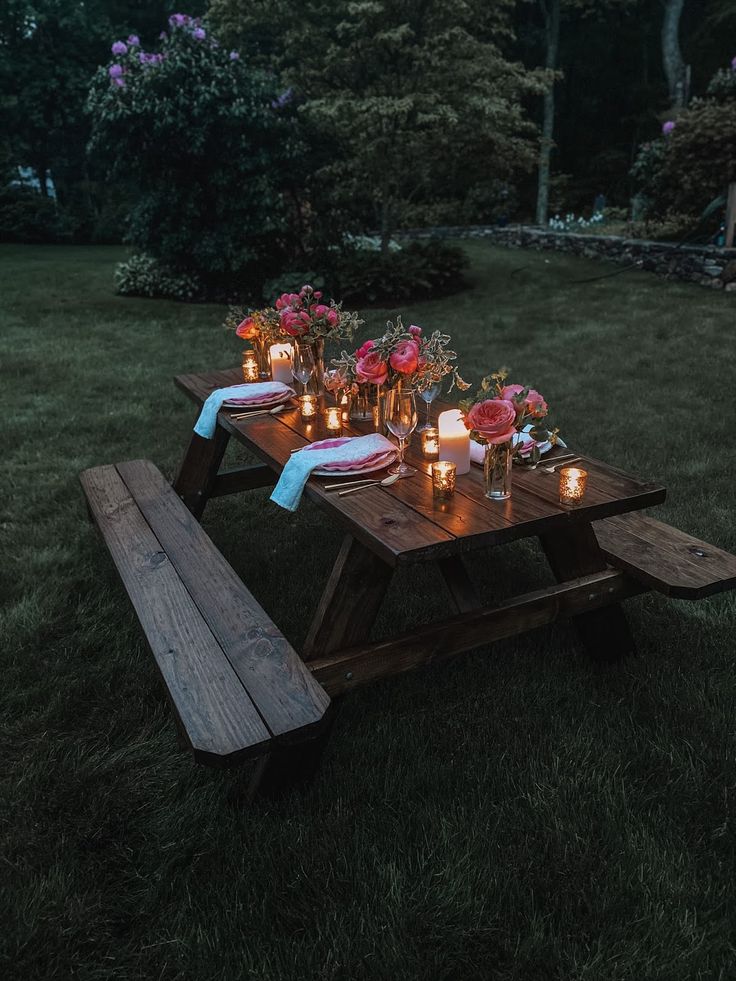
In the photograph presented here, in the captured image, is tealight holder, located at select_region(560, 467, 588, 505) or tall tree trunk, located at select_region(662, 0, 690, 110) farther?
tall tree trunk, located at select_region(662, 0, 690, 110)

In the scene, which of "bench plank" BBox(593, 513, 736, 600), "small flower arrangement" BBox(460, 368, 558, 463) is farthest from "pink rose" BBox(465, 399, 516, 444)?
"bench plank" BBox(593, 513, 736, 600)

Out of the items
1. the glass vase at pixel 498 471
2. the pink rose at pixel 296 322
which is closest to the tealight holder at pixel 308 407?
the pink rose at pixel 296 322

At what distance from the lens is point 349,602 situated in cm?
227

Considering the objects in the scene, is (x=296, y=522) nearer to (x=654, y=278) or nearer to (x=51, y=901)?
(x=51, y=901)

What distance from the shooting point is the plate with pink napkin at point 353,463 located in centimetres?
244

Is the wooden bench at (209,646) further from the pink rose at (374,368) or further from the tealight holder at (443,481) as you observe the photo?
the pink rose at (374,368)

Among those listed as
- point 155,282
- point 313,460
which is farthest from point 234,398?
point 155,282

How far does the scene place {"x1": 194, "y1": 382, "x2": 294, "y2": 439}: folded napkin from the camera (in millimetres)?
3281

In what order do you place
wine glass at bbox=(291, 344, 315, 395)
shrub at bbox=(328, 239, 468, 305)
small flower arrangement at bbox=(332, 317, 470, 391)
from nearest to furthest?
1. small flower arrangement at bbox=(332, 317, 470, 391)
2. wine glass at bbox=(291, 344, 315, 395)
3. shrub at bbox=(328, 239, 468, 305)

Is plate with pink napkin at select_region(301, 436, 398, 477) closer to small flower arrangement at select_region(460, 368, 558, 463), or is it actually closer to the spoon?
the spoon

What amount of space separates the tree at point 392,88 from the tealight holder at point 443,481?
343 inches

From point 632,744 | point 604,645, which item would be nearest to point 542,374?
point 604,645

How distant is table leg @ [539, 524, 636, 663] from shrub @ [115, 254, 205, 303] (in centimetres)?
1002

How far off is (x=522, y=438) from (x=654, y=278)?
33.5 feet
